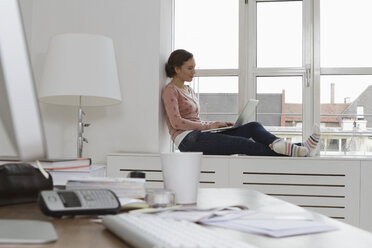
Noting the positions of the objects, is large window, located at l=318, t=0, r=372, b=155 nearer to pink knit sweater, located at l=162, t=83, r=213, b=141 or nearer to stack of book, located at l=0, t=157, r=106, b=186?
pink knit sweater, located at l=162, t=83, r=213, b=141

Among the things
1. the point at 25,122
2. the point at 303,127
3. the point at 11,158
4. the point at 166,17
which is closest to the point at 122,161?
the point at 166,17

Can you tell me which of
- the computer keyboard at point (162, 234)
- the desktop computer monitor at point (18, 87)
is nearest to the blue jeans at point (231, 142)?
the computer keyboard at point (162, 234)

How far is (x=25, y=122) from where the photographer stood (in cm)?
41

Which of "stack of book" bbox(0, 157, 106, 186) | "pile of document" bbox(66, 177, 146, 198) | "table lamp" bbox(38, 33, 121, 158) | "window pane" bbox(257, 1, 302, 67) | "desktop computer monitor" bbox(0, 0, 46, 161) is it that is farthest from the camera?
"window pane" bbox(257, 1, 302, 67)

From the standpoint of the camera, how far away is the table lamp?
246cm

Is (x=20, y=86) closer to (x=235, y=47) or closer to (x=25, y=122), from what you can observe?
(x=25, y=122)

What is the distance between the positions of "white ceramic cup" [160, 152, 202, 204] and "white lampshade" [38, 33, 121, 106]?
1594mm

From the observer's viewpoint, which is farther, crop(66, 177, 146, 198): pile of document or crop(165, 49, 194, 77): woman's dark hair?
crop(165, 49, 194, 77): woman's dark hair

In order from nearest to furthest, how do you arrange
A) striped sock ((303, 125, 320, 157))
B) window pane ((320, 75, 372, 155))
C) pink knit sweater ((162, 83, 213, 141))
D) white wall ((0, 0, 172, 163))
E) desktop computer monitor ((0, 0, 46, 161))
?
desktop computer monitor ((0, 0, 46, 161)) → striped sock ((303, 125, 320, 157)) → pink knit sweater ((162, 83, 213, 141)) → white wall ((0, 0, 172, 163)) → window pane ((320, 75, 372, 155))

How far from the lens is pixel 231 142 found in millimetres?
2836

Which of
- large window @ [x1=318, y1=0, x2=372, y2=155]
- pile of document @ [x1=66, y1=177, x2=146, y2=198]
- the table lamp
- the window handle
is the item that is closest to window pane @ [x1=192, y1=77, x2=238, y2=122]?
the window handle

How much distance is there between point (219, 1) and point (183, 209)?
9.69 feet

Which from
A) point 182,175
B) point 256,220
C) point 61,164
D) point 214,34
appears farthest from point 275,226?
point 214,34

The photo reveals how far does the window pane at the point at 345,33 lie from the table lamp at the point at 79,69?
1.76m
